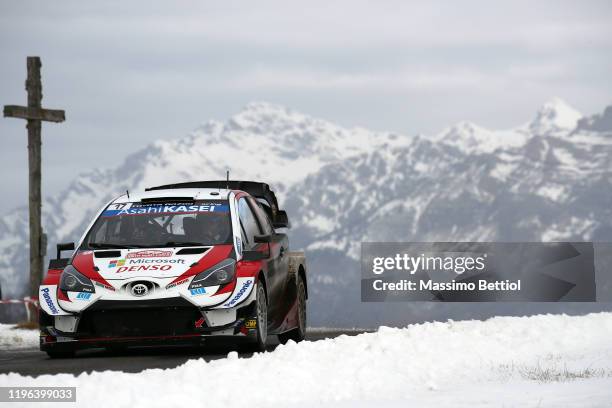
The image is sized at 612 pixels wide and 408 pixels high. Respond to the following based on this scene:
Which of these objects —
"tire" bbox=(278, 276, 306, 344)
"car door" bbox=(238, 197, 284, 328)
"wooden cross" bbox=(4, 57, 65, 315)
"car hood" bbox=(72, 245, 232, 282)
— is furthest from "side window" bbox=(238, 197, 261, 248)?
"wooden cross" bbox=(4, 57, 65, 315)

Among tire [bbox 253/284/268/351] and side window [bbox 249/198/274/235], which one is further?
side window [bbox 249/198/274/235]

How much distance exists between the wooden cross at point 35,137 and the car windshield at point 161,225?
36.5ft

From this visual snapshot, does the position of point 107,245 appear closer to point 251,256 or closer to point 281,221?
point 251,256

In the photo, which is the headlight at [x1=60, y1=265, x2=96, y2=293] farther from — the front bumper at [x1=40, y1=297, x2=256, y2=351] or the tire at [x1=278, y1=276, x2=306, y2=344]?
the tire at [x1=278, y1=276, x2=306, y2=344]

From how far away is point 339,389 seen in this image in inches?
357

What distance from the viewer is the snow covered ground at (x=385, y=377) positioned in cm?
843

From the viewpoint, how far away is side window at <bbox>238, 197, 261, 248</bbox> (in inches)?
513

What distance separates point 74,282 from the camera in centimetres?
1202

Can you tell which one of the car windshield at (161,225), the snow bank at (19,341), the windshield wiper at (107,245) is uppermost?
the car windshield at (161,225)

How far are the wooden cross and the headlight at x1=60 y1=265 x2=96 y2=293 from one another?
11982 millimetres

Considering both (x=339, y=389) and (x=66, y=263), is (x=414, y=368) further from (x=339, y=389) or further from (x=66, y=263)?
(x=66, y=263)

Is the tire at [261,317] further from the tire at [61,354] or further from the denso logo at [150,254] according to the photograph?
the tire at [61,354]

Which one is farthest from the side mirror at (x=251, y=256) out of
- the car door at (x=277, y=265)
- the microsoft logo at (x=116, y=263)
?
the microsoft logo at (x=116, y=263)

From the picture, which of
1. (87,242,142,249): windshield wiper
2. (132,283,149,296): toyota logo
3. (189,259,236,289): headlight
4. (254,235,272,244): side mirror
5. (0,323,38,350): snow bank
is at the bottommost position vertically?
(0,323,38,350): snow bank
